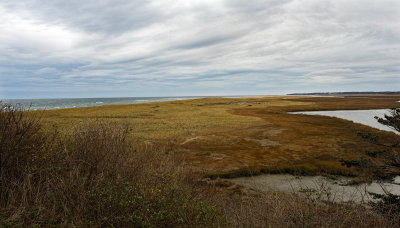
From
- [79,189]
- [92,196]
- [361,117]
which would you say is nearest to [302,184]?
[92,196]

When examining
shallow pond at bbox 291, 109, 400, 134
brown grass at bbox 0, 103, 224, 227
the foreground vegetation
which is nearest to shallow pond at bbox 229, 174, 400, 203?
the foreground vegetation

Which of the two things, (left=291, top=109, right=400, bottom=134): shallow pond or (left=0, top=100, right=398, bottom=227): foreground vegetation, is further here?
(left=291, top=109, right=400, bottom=134): shallow pond

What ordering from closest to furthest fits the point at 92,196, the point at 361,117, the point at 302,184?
the point at 92,196
the point at 302,184
the point at 361,117

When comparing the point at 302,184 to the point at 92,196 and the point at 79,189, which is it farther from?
the point at 79,189

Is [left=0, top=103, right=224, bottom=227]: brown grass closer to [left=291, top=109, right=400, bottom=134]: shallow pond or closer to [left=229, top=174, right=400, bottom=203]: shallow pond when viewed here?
[left=229, top=174, right=400, bottom=203]: shallow pond

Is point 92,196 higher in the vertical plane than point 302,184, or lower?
higher

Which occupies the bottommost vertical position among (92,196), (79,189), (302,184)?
(302,184)

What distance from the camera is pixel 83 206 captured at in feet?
19.5

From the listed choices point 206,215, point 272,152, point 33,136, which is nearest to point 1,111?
point 33,136

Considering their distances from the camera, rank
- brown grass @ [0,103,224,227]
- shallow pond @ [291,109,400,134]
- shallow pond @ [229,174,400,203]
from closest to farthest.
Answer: brown grass @ [0,103,224,227] → shallow pond @ [229,174,400,203] → shallow pond @ [291,109,400,134]

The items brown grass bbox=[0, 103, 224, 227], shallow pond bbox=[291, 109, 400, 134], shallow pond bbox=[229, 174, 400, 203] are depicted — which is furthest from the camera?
shallow pond bbox=[291, 109, 400, 134]

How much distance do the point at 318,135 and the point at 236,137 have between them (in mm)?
10494

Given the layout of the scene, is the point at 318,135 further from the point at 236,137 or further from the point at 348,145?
the point at 236,137

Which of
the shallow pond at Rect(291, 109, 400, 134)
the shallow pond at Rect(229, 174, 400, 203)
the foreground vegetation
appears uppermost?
the foreground vegetation
